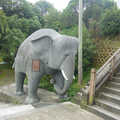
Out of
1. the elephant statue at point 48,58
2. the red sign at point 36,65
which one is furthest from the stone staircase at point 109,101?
the red sign at point 36,65

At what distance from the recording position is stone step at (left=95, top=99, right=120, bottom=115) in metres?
3.71

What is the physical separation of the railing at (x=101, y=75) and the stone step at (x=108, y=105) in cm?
21

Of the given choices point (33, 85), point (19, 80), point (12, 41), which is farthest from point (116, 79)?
point (12, 41)

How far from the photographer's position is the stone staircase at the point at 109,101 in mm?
3691

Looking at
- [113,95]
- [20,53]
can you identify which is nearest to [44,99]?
[20,53]

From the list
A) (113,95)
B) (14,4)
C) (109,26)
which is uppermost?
(14,4)

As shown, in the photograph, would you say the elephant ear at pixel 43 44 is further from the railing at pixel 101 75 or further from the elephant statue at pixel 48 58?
the railing at pixel 101 75

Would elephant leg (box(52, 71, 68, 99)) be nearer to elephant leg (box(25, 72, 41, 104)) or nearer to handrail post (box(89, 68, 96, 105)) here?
elephant leg (box(25, 72, 41, 104))

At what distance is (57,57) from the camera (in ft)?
13.7

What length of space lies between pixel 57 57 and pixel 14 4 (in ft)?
48.3

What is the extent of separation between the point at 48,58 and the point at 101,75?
5.48 ft

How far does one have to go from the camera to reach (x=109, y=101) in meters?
4.16

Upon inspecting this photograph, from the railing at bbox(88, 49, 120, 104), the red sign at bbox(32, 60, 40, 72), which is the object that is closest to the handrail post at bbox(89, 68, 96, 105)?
the railing at bbox(88, 49, 120, 104)

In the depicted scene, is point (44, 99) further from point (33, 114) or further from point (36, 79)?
point (33, 114)
